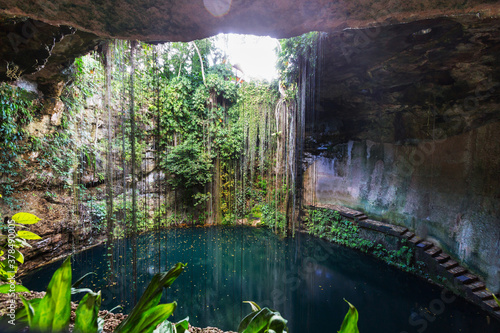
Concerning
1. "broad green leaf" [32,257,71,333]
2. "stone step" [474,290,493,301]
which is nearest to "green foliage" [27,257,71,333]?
"broad green leaf" [32,257,71,333]

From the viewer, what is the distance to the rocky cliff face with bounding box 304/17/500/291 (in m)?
2.71

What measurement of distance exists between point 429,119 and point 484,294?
298 cm

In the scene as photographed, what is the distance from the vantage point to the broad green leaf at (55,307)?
1.76 feet

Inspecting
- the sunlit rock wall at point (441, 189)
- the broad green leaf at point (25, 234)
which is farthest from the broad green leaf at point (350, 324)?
the sunlit rock wall at point (441, 189)

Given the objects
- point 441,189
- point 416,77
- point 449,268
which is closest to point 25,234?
point 416,77

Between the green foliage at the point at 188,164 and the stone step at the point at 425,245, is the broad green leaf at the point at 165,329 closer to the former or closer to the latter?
the stone step at the point at 425,245

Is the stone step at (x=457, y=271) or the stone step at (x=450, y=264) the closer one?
the stone step at (x=457, y=271)

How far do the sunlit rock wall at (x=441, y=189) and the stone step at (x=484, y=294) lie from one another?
126 millimetres

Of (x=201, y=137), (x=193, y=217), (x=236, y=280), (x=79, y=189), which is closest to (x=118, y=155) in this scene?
(x=79, y=189)

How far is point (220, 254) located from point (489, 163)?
17.3 feet

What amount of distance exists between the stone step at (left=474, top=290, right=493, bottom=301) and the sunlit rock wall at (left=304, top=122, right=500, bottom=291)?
0.41 feet

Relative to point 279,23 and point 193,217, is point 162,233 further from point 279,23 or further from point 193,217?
point 279,23

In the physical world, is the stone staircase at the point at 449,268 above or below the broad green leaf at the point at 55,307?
below

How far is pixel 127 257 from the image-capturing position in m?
4.32
